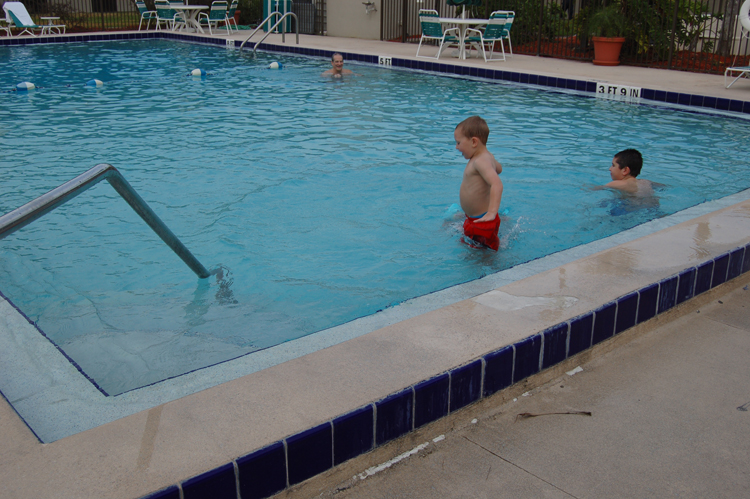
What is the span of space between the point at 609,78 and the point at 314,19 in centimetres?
1186

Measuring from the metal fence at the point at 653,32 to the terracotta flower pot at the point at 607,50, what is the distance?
52 centimetres

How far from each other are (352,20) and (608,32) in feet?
28.8

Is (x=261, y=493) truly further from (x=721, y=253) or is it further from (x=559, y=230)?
(x=559, y=230)

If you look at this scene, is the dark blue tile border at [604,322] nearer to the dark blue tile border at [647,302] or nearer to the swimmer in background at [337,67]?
the dark blue tile border at [647,302]

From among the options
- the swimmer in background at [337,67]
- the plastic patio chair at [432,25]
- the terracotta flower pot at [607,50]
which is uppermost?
the plastic patio chair at [432,25]

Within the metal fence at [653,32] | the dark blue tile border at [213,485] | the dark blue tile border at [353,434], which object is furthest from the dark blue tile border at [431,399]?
the metal fence at [653,32]

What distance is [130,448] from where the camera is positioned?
6.47 ft

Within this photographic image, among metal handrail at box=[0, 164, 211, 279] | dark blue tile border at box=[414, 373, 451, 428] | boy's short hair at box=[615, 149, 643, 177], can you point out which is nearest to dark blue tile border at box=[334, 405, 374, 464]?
dark blue tile border at box=[414, 373, 451, 428]

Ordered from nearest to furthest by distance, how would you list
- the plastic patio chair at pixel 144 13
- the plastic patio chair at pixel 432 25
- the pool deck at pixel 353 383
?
1. the pool deck at pixel 353 383
2. the plastic patio chair at pixel 432 25
3. the plastic patio chair at pixel 144 13

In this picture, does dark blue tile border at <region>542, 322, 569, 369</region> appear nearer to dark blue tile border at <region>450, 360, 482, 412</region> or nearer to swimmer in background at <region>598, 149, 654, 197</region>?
dark blue tile border at <region>450, 360, 482, 412</region>

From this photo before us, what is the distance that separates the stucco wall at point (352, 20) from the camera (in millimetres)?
19344

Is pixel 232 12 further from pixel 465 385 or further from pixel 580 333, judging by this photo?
pixel 465 385

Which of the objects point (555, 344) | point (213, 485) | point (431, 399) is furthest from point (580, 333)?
point (213, 485)

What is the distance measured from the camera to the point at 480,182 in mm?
4680
